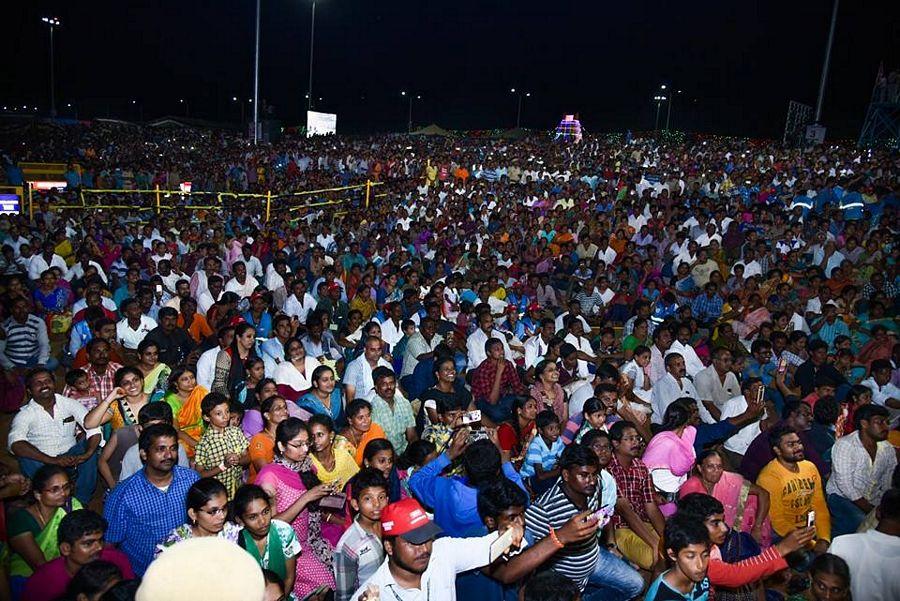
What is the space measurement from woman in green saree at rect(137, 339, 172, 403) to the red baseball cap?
3344 mm

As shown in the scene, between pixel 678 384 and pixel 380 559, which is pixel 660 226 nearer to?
pixel 678 384

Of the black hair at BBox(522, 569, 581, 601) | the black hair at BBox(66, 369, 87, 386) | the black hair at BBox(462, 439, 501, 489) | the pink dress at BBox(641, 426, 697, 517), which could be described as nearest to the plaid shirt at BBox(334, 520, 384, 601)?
the black hair at BBox(462, 439, 501, 489)

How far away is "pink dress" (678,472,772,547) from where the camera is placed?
443cm

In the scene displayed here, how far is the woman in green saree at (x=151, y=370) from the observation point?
5574 mm

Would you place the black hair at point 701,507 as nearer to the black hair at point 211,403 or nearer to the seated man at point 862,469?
the seated man at point 862,469

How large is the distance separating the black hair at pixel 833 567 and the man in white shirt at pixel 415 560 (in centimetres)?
153

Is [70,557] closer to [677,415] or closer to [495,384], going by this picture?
[677,415]

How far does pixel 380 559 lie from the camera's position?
3.53 metres

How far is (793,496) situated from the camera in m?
4.57

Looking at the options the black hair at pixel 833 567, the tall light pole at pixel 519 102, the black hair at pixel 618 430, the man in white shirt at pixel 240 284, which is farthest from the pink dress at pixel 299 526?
the tall light pole at pixel 519 102

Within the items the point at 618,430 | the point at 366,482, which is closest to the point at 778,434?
the point at 618,430

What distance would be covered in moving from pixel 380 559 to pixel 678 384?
413 centimetres

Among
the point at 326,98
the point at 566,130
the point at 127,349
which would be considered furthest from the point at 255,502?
the point at 326,98

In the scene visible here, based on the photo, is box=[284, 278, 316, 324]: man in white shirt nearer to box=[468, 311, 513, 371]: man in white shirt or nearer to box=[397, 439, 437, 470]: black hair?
box=[468, 311, 513, 371]: man in white shirt
